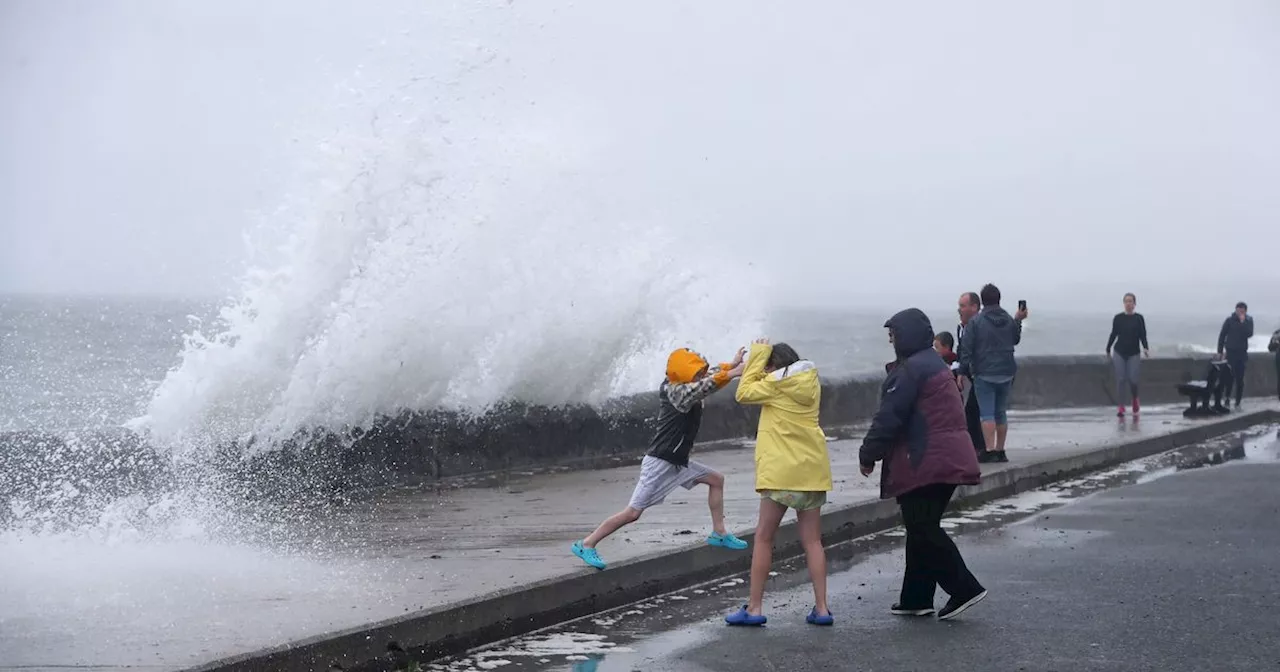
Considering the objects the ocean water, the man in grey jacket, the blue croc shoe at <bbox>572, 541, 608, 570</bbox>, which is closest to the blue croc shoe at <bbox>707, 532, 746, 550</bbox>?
the blue croc shoe at <bbox>572, 541, 608, 570</bbox>

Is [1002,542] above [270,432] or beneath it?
beneath

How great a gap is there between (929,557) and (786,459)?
93 centimetres

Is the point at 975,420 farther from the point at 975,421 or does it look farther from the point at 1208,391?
the point at 1208,391

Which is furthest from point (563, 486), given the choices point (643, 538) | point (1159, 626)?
point (1159, 626)

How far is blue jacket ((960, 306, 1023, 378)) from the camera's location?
14180 millimetres

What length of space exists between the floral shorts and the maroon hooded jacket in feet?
0.98

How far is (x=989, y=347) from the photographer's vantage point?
14.2m

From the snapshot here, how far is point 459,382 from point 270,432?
295 centimetres

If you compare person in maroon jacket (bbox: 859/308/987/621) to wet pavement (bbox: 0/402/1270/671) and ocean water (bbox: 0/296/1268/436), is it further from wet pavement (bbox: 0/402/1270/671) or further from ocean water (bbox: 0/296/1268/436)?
ocean water (bbox: 0/296/1268/436)

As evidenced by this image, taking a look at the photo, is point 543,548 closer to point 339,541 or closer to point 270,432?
point 339,541

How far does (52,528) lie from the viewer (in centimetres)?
934

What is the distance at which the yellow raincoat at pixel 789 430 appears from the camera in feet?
24.1

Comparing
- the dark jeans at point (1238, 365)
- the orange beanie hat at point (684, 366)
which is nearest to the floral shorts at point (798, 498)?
the orange beanie hat at point (684, 366)

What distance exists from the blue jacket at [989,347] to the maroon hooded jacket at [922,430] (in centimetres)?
680
